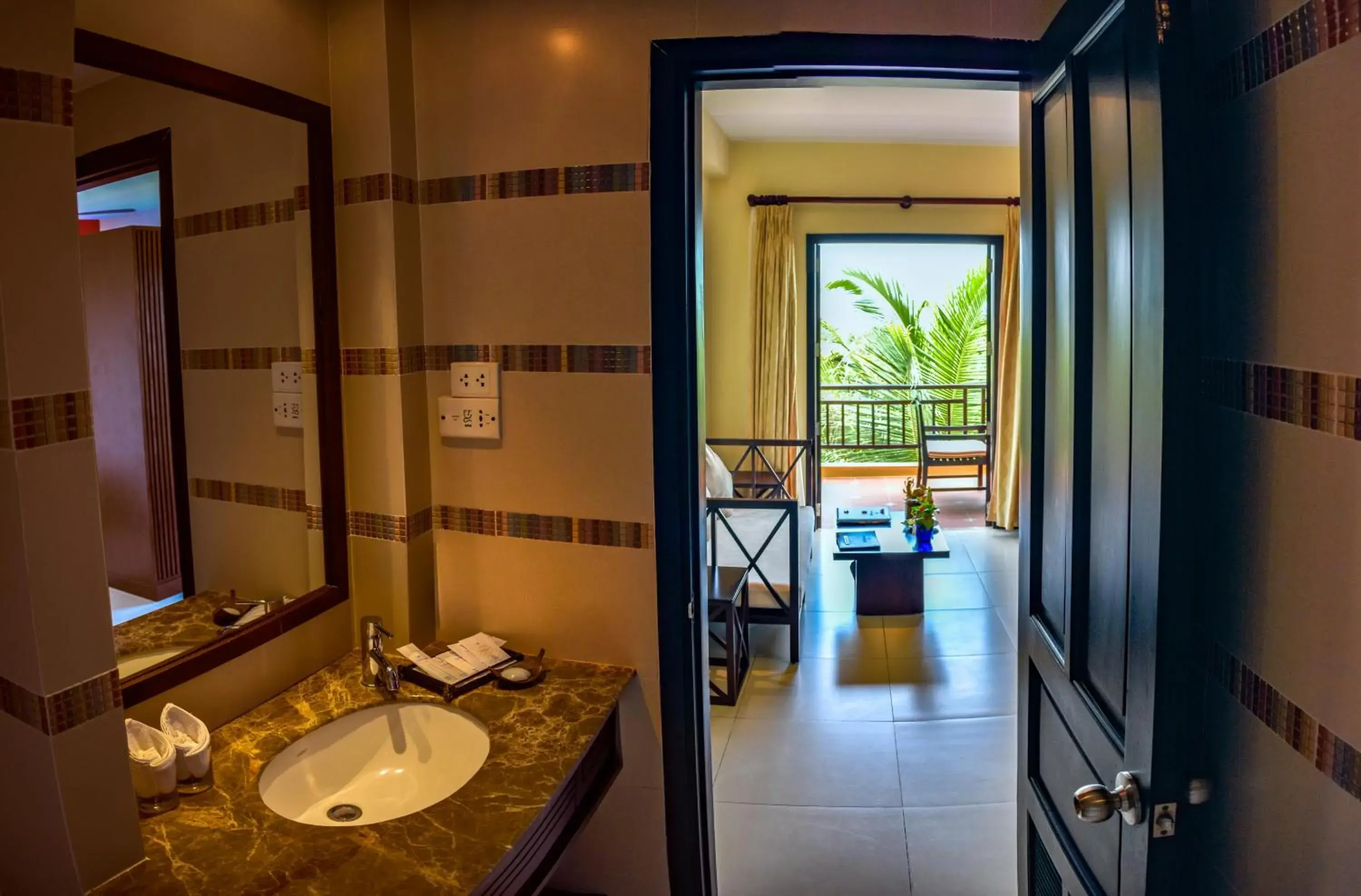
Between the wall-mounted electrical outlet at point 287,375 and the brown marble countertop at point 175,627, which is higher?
the wall-mounted electrical outlet at point 287,375

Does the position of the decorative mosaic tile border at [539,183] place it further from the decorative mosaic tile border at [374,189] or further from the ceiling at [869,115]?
the ceiling at [869,115]

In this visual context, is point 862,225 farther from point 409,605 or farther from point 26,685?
point 26,685

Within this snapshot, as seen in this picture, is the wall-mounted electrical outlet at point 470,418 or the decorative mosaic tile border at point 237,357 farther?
the wall-mounted electrical outlet at point 470,418

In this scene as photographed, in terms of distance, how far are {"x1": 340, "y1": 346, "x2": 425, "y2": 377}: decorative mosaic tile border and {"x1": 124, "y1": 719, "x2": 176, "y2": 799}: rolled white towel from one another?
2.56 ft

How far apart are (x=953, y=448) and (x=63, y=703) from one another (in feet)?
21.0

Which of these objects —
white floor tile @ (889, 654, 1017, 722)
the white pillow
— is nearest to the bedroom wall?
white floor tile @ (889, 654, 1017, 722)

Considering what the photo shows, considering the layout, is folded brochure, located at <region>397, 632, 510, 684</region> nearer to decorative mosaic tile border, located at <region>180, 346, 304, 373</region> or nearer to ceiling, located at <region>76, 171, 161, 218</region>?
decorative mosaic tile border, located at <region>180, 346, 304, 373</region>

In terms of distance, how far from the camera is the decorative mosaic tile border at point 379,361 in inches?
74.1

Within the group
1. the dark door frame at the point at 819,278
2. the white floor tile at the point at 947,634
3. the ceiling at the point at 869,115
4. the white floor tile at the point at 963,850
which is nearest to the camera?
the white floor tile at the point at 963,850

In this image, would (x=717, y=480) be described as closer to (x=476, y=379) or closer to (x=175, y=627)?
(x=476, y=379)

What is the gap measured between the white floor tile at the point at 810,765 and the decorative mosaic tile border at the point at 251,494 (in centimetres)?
166

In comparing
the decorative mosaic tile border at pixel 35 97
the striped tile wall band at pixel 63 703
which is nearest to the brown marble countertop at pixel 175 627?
the striped tile wall band at pixel 63 703

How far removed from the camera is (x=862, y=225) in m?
6.27

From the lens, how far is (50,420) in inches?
45.5
